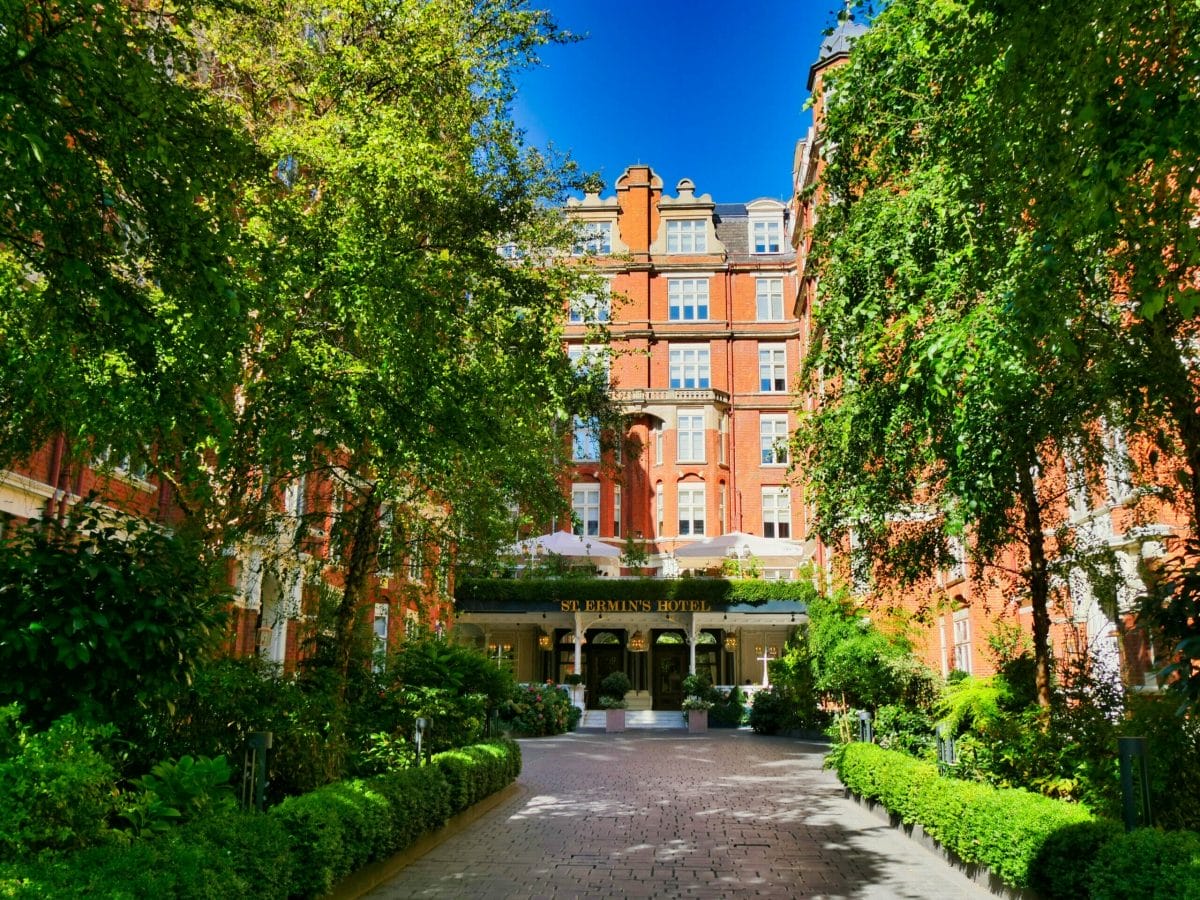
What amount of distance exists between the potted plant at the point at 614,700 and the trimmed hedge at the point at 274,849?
850 inches

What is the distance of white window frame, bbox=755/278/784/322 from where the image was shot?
4553 centimetres

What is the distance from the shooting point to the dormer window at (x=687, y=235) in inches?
1833

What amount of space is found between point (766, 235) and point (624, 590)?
1989 centimetres

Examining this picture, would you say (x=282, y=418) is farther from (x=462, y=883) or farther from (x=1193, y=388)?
(x=1193, y=388)

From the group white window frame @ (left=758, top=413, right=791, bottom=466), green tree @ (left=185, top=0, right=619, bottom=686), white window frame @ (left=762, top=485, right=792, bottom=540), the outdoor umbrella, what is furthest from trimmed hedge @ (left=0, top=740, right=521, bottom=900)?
white window frame @ (left=758, top=413, right=791, bottom=466)

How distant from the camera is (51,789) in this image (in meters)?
4.66

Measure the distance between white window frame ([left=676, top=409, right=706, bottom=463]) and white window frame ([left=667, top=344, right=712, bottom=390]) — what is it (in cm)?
192

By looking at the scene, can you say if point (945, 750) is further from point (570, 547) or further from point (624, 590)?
point (624, 590)

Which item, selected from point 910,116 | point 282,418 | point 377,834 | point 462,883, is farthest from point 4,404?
point 910,116

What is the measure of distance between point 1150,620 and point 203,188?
7176 mm

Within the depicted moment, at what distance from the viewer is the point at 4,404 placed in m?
9.12

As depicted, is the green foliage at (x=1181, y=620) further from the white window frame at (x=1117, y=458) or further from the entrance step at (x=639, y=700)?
the entrance step at (x=639, y=700)

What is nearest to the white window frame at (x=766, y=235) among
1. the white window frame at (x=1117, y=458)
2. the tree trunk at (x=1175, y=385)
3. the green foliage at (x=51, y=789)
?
the white window frame at (x=1117, y=458)

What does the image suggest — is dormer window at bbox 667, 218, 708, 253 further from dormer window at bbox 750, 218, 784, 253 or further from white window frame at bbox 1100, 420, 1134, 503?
white window frame at bbox 1100, 420, 1134, 503
